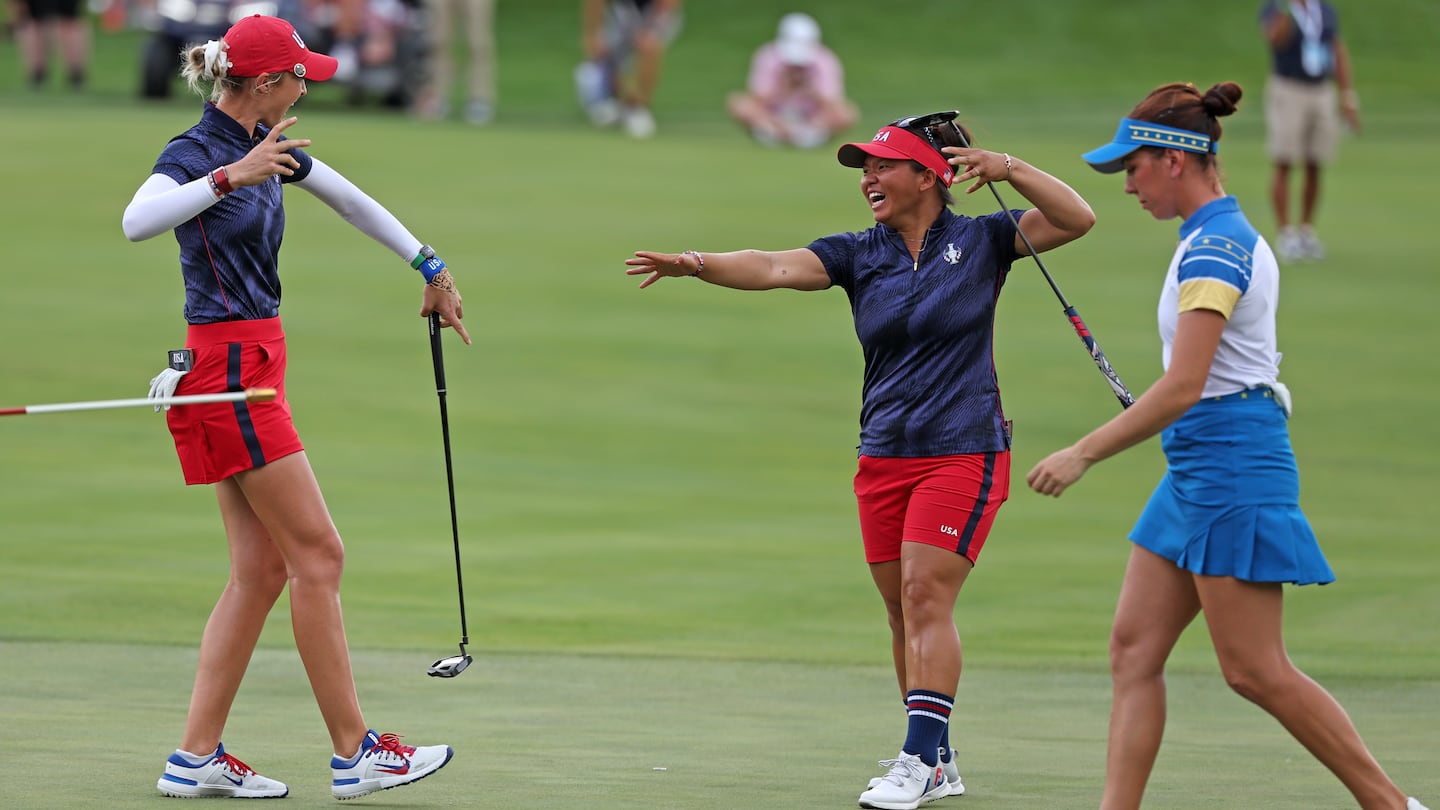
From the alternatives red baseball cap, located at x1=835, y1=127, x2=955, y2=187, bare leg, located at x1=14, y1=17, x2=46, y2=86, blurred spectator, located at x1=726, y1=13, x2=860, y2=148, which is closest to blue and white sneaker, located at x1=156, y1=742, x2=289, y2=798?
red baseball cap, located at x1=835, y1=127, x2=955, y2=187

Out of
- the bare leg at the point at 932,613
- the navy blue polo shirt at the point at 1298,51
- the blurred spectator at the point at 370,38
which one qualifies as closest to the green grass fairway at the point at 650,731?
the bare leg at the point at 932,613

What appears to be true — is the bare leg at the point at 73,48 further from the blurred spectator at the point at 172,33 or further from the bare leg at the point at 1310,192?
Answer: the bare leg at the point at 1310,192

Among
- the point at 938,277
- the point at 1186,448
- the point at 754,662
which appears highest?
the point at 938,277

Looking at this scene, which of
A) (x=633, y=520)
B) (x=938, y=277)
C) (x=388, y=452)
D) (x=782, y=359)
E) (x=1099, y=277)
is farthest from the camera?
(x=1099, y=277)

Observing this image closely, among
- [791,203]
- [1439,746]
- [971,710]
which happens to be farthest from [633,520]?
[791,203]

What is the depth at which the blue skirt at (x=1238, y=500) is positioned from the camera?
530cm

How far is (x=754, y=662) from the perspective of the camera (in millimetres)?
8898

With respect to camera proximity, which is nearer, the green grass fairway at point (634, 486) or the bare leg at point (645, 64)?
the green grass fairway at point (634, 486)

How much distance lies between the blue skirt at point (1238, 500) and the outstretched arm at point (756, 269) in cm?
145

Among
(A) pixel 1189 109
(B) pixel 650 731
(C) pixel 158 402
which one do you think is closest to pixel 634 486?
(B) pixel 650 731

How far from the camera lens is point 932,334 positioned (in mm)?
6359

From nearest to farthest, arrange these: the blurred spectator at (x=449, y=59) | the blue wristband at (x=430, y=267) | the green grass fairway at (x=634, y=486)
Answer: the blue wristband at (x=430, y=267), the green grass fairway at (x=634, y=486), the blurred spectator at (x=449, y=59)

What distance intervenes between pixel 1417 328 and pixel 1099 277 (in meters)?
2.60

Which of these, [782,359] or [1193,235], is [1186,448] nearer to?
[1193,235]
